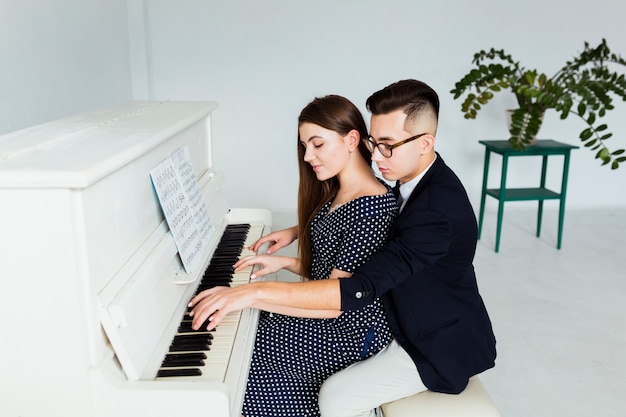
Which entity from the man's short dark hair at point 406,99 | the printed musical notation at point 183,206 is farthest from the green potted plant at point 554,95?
the printed musical notation at point 183,206

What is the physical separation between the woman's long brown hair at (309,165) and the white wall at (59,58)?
163 cm

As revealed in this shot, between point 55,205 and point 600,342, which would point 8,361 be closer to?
point 55,205

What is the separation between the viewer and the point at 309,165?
2.05 metres

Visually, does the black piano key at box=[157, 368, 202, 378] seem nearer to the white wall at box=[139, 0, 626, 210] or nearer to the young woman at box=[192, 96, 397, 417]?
the young woman at box=[192, 96, 397, 417]

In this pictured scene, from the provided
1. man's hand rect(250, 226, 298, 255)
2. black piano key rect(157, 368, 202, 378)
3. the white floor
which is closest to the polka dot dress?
man's hand rect(250, 226, 298, 255)

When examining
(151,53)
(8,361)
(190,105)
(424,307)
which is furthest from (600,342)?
(151,53)

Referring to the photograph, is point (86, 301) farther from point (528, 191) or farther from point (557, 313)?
point (528, 191)

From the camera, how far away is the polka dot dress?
1791mm

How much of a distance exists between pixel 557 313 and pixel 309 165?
1978 millimetres

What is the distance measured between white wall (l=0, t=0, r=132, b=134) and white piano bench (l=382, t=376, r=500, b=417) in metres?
2.21

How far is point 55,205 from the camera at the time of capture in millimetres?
1189

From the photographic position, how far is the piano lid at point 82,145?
1.16m

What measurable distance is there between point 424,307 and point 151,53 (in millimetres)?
3807

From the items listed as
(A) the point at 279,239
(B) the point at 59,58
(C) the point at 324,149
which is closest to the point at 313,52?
(B) the point at 59,58
